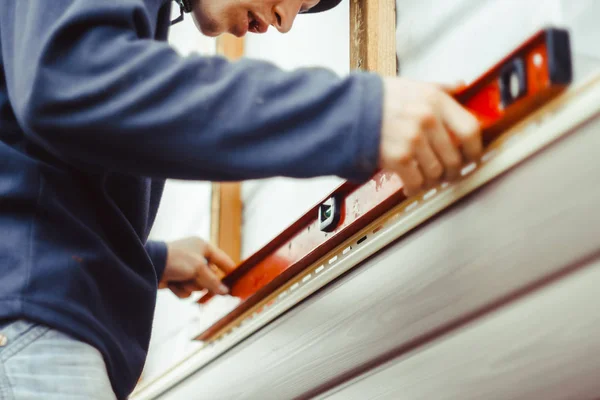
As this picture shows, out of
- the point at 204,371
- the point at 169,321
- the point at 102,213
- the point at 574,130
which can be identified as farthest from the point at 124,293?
the point at 169,321

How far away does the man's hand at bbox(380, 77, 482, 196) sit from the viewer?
73 cm

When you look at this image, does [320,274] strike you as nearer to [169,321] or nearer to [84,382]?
[84,382]

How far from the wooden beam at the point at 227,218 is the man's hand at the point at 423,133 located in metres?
1.14

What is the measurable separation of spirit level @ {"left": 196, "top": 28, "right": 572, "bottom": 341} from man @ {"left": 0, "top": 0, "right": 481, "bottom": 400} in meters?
0.04

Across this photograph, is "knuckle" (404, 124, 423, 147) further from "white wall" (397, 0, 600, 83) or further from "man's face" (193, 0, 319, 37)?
"man's face" (193, 0, 319, 37)

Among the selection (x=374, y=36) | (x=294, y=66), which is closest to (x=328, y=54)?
(x=294, y=66)

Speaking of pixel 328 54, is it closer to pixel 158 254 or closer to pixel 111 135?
pixel 158 254

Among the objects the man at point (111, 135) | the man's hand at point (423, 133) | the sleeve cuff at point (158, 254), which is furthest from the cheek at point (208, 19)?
the man's hand at point (423, 133)

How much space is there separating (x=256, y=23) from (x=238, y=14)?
0.05 m

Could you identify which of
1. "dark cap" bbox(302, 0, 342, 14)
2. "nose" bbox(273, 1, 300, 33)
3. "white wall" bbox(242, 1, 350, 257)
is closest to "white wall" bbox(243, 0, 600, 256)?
"white wall" bbox(242, 1, 350, 257)

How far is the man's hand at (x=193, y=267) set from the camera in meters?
1.32

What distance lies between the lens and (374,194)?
0.98 metres

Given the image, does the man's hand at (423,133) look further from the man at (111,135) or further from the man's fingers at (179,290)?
the man's fingers at (179,290)

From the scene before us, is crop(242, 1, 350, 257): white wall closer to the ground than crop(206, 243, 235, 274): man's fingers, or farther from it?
farther from it
